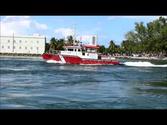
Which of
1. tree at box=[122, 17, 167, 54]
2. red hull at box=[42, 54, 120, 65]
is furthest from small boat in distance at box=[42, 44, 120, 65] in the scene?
tree at box=[122, 17, 167, 54]

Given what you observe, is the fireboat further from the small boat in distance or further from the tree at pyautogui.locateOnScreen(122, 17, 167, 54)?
the tree at pyautogui.locateOnScreen(122, 17, 167, 54)

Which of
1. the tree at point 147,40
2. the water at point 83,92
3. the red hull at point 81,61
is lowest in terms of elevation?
the water at point 83,92

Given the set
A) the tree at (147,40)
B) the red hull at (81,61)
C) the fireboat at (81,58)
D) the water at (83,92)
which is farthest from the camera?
the red hull at (81,61)

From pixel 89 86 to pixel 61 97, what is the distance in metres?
1.75

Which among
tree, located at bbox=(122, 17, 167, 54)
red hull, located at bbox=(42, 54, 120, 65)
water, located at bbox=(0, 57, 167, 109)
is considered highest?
tree, located at bbox=(122, 17, 167, 54)

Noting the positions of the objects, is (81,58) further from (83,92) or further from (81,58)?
(83,92)

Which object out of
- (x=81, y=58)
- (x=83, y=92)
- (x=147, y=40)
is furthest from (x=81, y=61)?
(x=83, y=92)

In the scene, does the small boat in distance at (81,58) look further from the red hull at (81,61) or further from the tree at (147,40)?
the tree at (147,40)

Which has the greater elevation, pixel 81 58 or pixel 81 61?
pixel 81 58

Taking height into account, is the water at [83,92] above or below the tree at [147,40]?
below

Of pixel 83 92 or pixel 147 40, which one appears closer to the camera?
pixel 83 92

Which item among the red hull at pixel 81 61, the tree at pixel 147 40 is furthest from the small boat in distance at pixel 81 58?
the tree at pixel 147 40

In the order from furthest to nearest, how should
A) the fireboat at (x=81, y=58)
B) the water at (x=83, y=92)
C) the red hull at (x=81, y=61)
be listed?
the red hull at (x=81, y=61) → the fireboat at (x=81, y=58) → the water at (x=83, y=92)

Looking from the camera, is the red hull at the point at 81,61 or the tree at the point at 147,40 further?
the red hull at the point at 81,61
